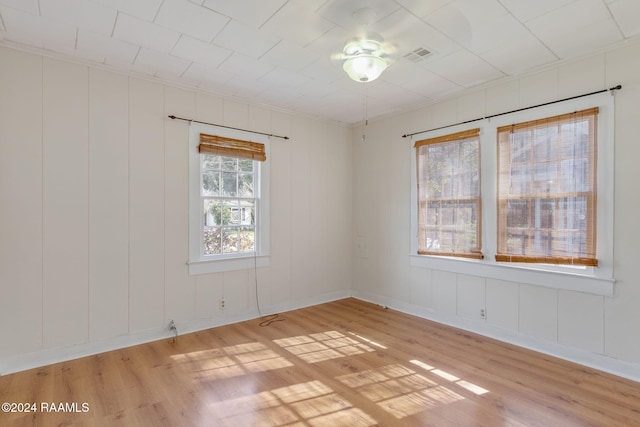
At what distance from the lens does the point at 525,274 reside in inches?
129

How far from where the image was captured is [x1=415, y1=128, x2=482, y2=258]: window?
3.71 metres

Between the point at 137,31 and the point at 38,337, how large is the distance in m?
2.73

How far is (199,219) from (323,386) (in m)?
2.27

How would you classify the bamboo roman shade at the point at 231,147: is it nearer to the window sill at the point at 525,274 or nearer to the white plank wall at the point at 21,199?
the white plank wall at the point at 21,199

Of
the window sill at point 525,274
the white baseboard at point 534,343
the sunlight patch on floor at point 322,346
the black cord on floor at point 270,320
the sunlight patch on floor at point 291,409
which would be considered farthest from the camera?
the black cord on floor at point 270,320

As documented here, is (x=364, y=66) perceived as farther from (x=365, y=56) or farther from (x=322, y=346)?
(x=322, y=346)

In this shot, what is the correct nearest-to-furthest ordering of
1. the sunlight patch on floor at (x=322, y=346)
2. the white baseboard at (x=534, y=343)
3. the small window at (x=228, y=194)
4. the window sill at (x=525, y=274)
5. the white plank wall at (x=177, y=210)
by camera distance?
the white baseboard at (x=534, y=343)
the window sill at (x=525, y=274)
the sunlight patch on floor at (x=322, y=346)
the white plank wall at (x=177, y=210)
the small window at (x=228, y=194)

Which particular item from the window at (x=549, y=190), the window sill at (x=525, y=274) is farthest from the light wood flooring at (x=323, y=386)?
the window at (x=549, y=190)

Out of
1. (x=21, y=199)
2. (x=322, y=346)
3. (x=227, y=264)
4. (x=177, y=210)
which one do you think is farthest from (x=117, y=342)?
(x=322, y=346)

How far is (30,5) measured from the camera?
2.22 metres

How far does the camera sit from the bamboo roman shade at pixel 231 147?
3783 millimetres

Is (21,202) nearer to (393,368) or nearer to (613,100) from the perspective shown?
(393,368)

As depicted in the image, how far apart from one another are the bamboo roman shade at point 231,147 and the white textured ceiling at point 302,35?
2.03 feet

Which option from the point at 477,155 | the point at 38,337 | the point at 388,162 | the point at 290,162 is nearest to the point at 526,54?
the point at 477,155
